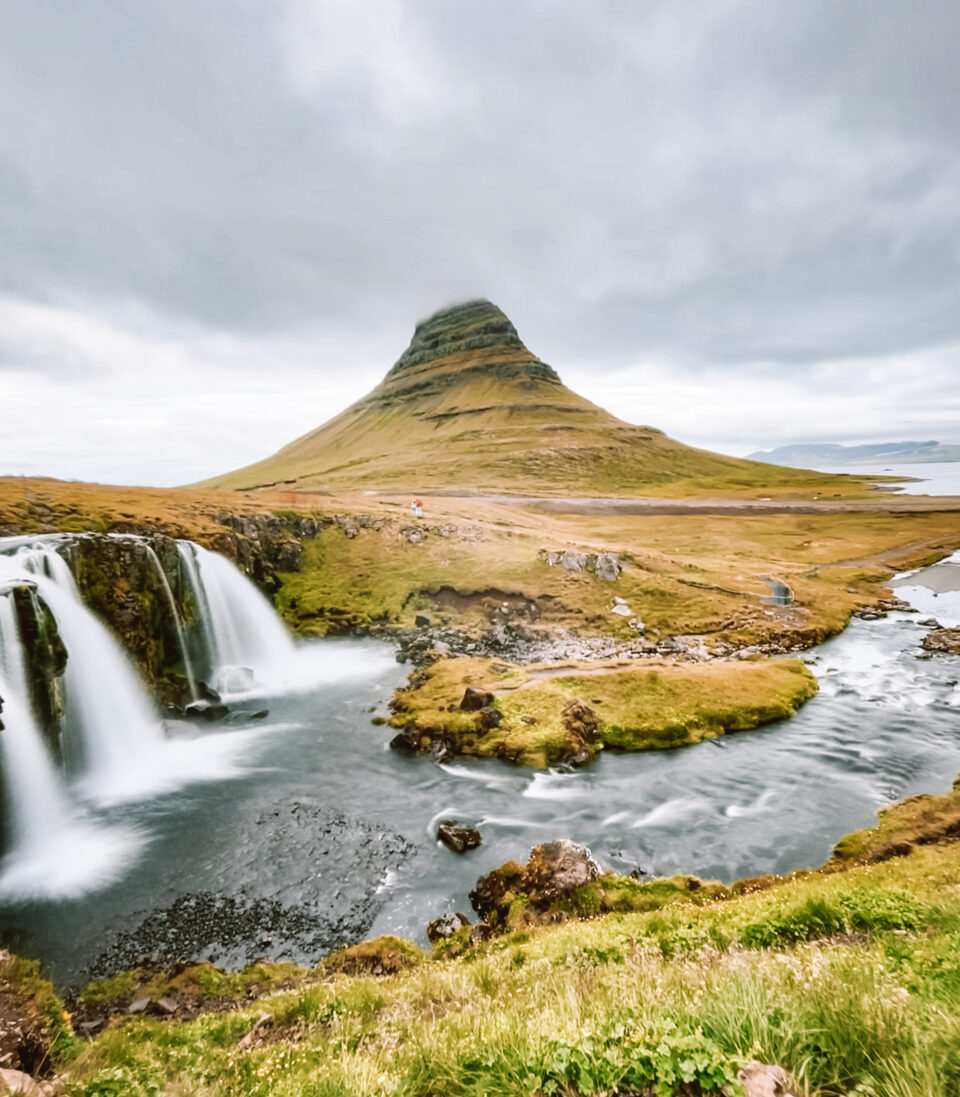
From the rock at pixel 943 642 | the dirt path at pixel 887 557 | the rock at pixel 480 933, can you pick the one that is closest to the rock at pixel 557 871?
the rock at pixel 480 933

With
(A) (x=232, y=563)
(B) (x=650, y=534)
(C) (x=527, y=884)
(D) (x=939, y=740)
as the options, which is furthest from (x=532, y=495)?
(C) (x=527, y=884)

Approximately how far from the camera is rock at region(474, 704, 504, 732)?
26703mm

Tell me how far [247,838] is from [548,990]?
16.4 metres

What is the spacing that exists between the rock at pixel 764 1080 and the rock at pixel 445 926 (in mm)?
13133

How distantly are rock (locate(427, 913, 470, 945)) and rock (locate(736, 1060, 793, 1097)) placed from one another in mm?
13133

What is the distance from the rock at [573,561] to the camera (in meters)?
50.9

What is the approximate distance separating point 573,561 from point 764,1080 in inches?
1895

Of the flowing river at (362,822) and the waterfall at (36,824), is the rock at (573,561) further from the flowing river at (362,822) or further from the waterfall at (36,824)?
the waterfall at (36,824)

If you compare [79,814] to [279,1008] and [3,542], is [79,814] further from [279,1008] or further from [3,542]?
[3,542]

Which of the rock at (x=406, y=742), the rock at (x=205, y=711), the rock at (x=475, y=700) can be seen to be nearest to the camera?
the rock at (x=406, y=742)

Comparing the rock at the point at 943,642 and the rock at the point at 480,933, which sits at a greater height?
the rock at the point at 480,933

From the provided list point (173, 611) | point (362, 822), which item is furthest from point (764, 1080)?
point (173, 611)

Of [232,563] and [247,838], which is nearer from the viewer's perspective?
[247,838]

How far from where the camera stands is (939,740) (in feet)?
85.3
